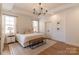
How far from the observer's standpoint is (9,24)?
61.4 inches

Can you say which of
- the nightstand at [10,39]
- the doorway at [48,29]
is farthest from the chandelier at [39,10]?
the nightstand at [10,39]

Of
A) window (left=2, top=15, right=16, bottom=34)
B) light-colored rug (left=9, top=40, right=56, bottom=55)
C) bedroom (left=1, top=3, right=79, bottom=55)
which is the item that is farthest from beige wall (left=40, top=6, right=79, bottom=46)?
window (left=2, top=15, right=16, bottom=34)

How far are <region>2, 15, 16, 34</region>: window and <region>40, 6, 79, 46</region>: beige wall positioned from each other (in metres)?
0.67

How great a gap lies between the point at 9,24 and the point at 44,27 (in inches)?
32.2

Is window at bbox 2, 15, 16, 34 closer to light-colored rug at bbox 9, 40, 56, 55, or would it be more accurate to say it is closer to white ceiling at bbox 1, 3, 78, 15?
white ceiling at bbox 1, 3, 78, 15

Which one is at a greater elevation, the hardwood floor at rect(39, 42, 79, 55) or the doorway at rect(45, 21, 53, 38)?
the doorway at rect(45, 21, 53, 38)

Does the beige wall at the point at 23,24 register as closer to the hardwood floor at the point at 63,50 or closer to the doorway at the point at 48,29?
the doorway at the point at 48,29

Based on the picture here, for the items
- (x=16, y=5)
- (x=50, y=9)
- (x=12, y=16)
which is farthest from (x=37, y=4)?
(x=12, y=16)

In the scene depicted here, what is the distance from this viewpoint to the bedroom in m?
1.52

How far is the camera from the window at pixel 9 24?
1.51m

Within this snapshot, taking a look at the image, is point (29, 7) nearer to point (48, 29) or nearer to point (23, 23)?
point (23, 23)

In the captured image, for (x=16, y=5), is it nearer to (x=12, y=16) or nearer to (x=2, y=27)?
(x=12, y=16)

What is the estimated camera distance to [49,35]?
1.82 metres

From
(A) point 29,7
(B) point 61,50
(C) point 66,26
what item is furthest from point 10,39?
(C) point 66,26
